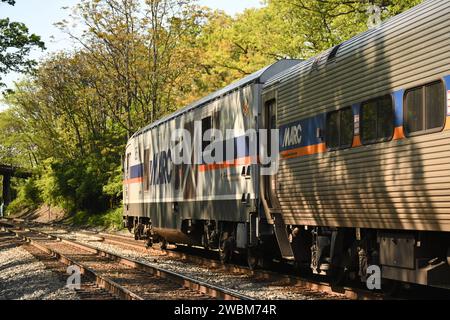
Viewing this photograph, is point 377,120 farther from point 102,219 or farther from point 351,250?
point 102,219

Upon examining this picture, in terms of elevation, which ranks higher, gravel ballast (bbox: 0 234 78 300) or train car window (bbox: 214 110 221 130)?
train car window (bbox: 214 110 221 130)

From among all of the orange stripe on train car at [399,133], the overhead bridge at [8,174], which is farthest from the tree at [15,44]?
the overhead bridge at [8,174]

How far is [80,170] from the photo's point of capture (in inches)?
1900

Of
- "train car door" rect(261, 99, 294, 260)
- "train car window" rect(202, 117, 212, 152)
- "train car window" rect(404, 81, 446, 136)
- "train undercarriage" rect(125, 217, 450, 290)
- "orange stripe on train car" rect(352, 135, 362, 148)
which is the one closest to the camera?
→ "train car window" rect(404, 81, 446, 136)

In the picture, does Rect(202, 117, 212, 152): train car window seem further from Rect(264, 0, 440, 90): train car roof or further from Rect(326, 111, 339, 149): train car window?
Rect(326, 111, 339, 149): train car window

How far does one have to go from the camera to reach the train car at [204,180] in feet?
42.6

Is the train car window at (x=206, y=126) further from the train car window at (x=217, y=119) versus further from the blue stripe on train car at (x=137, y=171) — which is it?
the blue stripe on train car at (x=137, y=171)

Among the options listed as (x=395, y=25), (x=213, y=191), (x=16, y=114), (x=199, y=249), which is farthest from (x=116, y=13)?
(x=16, y=114)

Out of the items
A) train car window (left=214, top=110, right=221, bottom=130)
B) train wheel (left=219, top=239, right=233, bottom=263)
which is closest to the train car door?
train car window (left=214, top=110, right=221, bottom=130)

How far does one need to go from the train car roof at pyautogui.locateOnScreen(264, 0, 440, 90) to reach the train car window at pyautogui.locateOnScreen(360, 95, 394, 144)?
2.43ft

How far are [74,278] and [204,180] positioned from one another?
3705 millimetres

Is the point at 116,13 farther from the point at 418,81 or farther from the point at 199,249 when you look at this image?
the point at 418,81

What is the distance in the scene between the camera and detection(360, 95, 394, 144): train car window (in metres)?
8.48
